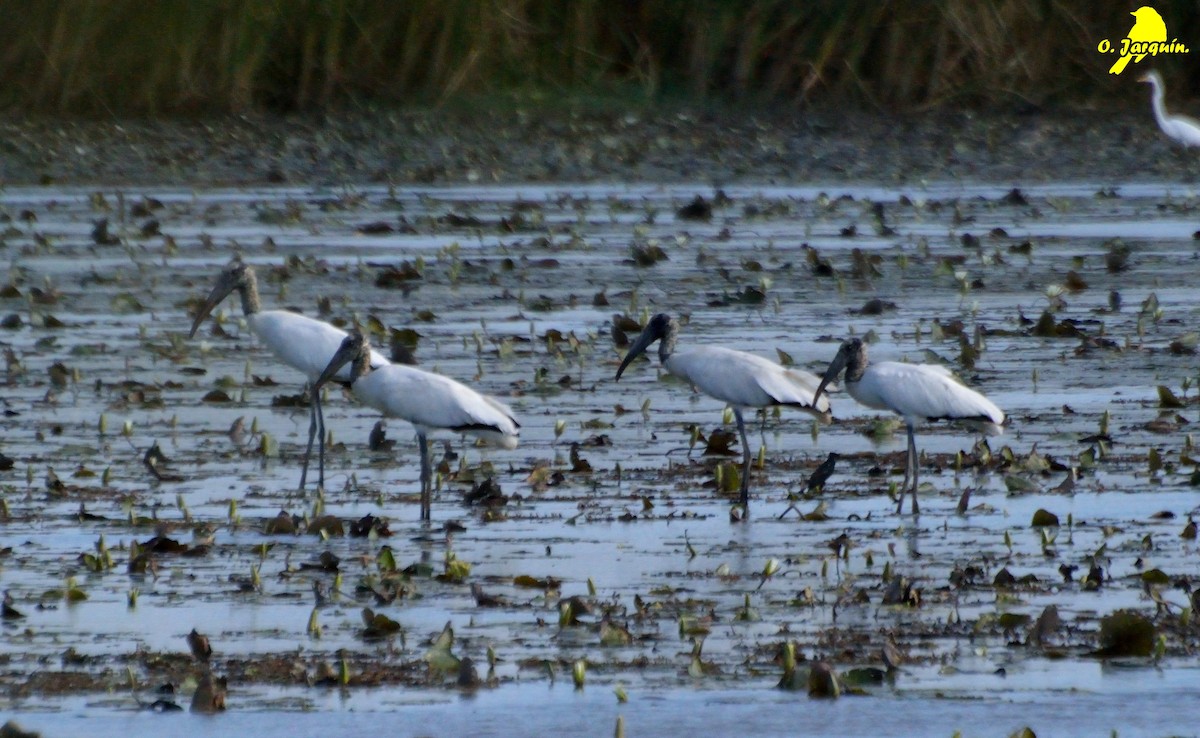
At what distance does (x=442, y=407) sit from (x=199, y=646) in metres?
3.13

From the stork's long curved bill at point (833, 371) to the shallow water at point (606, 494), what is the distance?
336 mm

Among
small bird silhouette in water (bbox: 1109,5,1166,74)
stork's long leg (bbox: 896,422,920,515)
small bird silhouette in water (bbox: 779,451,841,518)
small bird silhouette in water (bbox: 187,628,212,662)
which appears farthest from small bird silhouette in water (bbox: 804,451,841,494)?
small bird silhouette in water (bbox: 1109,5,1166,74)

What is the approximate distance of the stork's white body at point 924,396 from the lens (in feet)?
32.9

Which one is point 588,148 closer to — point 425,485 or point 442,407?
point 442,407

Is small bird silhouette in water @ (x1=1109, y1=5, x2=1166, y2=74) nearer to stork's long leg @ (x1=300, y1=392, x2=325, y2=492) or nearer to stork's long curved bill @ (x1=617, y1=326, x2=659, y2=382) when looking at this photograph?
stork's long curved bill @ (x1=617, y1=326, x2=659, y2=382)

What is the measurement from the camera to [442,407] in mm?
9812

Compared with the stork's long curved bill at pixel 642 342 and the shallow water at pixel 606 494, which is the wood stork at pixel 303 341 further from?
the stork's long curved bill at pixel 642 342

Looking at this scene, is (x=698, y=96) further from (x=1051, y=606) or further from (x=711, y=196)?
(x=1051, y=606)

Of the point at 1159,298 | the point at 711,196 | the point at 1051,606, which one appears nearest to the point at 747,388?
the point at 1051,606

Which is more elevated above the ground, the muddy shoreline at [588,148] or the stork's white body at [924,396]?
the muddy shoreline at [588,148]

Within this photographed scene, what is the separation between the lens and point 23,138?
2953 centimetres

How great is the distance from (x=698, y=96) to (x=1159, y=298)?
1576 cm

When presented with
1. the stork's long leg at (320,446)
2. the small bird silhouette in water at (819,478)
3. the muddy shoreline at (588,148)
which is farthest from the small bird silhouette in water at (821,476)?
the muddy shoreline at (588,148)

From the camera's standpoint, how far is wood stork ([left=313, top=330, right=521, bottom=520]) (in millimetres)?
9766
